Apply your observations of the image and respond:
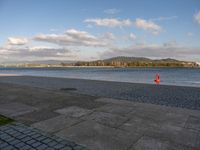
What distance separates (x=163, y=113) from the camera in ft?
18.6

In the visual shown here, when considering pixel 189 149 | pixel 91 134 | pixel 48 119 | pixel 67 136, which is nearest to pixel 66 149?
pixel 67 136

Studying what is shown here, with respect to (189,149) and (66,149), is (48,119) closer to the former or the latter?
(66,149)

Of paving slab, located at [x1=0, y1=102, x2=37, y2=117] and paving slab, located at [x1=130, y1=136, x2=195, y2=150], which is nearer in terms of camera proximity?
paving slab, located at [x1=130, y1=136, x2=195, y2=150]

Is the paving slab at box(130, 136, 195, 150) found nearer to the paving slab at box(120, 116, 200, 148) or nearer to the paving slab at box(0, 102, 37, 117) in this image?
the paving slab at box(120, 116, 200, 148)

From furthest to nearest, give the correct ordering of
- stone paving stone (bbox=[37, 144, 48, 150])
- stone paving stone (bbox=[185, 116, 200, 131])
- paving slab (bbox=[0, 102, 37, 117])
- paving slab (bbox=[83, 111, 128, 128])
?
1. paving slab (bbox=[0, 102, 37, 117])
2. paving slab (bbox=[83, 111, 128, 128])
3. stone paving stone (bbox=[185, 116, 200, 131])
4. stone paving stone (bbox=[37, 144, 48, 150])

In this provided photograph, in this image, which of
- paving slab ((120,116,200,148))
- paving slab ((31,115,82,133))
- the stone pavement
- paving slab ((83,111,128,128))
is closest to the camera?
the stone pavement

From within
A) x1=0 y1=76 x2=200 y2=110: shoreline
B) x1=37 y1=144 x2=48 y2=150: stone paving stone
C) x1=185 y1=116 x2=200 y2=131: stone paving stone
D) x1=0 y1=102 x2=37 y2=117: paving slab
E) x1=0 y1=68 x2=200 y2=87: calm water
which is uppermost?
x1=37 y1=144 x2=48 y2=150: stone paving stone

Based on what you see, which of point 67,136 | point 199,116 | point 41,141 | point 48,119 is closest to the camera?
point 41,141

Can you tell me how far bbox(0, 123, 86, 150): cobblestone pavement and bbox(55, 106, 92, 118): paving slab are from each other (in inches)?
61.0

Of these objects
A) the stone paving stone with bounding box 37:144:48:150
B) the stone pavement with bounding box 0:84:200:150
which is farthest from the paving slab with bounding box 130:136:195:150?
the stone paving stone with bounding box 37:144:48:150

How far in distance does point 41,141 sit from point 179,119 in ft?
13.7

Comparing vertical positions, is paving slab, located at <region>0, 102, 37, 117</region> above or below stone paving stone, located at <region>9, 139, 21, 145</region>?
below

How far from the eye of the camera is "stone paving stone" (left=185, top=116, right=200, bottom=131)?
171 inches

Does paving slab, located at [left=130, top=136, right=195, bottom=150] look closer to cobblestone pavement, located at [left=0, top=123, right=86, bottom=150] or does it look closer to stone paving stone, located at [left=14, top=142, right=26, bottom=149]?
cobblestone pavement, located at [left=0, top=123, right=86, bottom=150]
